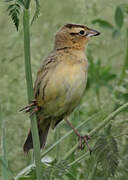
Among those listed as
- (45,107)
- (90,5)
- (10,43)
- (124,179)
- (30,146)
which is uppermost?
(90,5)

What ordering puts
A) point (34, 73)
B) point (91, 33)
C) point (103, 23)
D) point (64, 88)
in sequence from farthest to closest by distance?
point (103, 23), point (34, 73), point (91, 33), point (64, 88)

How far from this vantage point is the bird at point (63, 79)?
257cm

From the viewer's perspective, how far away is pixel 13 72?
3.57 metres

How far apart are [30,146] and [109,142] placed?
843mm

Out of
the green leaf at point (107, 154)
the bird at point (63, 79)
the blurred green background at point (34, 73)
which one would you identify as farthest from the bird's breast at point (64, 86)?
the green leaf at point (107, 154)

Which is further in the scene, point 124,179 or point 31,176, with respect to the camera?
point 124,179

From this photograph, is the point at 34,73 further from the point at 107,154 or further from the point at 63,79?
the point at 107,154

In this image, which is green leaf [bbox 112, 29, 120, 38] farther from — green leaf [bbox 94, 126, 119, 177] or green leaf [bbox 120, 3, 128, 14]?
green leaf [bbox 94, 126, 119, 177]

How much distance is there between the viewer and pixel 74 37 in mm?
2885

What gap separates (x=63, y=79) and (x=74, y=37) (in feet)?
1.36

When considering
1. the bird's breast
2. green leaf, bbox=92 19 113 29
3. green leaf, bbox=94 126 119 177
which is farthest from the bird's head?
green leaf, bbox=94 126 119 177

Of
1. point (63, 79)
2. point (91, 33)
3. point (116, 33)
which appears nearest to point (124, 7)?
point (116, 33)

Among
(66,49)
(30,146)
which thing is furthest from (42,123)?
(66,49)

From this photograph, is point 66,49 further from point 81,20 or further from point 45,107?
point 81,20
